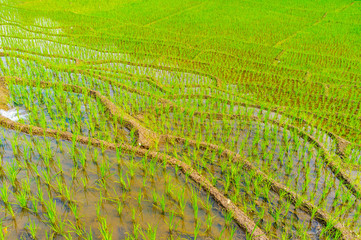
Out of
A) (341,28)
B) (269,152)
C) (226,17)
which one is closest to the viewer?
(269,152)

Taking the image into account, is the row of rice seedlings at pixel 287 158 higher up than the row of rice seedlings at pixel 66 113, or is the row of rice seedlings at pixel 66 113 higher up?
the row of rice seedlings at pixel 66 113

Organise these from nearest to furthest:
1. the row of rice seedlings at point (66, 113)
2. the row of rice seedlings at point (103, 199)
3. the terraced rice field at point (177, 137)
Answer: the row of rice seedlings at point (103, 199) → the terraced rice field at point (177, 137) → the row of rice seedlings at point (66, 113)

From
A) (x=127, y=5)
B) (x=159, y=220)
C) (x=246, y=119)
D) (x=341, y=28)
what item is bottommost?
(x=159, y=220)

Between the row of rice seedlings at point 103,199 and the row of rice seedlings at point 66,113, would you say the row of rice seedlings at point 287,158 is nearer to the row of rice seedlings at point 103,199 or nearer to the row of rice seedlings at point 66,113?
the row of rice seedlings at point 66,113

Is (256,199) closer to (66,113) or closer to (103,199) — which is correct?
(103,199)

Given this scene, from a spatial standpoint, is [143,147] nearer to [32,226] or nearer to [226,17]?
[32,226]

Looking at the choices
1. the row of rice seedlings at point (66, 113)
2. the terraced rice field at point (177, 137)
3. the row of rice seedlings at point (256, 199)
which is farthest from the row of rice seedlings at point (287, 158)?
the row of rice seedlings at point (66, 113)

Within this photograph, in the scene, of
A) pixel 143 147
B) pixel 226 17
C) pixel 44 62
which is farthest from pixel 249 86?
pixel 226 17
